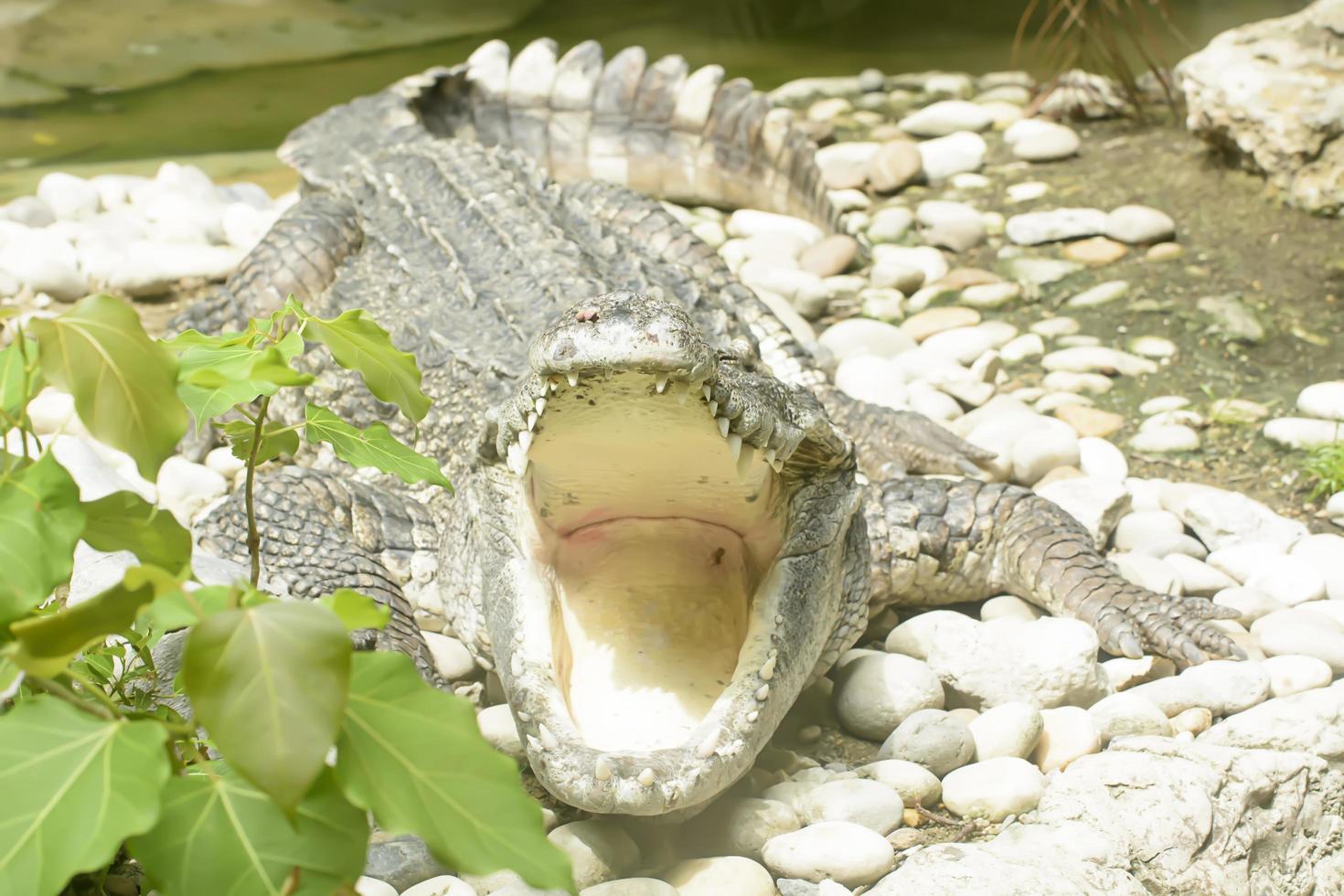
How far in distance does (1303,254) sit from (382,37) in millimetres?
7020

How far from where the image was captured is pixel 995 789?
249 cm

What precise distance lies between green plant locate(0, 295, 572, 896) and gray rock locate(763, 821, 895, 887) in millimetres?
1116

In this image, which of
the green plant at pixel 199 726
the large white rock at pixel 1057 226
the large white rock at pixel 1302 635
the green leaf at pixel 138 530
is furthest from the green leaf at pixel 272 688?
the large white rock at pixel 1057 226

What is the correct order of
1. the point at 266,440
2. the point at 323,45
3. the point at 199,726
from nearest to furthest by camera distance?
the point at 199,726 → the point at 266,440 → the point at 323,45

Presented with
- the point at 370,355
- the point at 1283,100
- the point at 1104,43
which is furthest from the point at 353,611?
the point at 1104,43

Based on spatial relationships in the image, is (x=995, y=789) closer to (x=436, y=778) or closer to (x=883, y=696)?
(x=883, y=696)

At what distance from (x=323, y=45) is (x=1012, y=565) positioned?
7873 mm

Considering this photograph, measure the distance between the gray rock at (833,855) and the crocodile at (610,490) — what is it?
0.16 m

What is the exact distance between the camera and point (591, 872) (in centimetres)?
235

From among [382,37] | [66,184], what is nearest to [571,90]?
[66,184]

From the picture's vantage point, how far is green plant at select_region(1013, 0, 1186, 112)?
659cm

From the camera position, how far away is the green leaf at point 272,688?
1094 millimetres

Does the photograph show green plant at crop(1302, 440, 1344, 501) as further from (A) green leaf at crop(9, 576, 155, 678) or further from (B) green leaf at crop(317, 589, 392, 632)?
(A) green leaf at crop(9, 576, 155, 678)

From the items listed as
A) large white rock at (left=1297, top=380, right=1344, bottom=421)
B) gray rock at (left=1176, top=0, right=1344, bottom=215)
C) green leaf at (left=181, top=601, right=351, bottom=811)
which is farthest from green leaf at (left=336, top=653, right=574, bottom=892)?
gray rock at (left=1176, top=0, right=1344, bottom=215)
